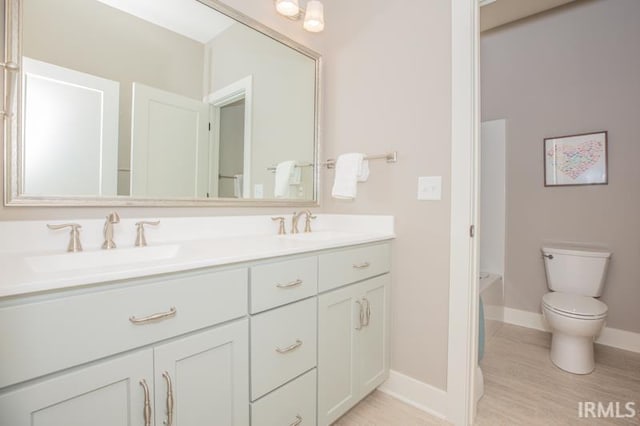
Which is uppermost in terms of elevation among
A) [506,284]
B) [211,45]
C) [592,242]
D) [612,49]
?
[612,49]

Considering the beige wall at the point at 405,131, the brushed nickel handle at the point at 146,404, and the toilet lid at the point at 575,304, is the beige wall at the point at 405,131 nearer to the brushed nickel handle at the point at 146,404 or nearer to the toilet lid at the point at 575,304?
the brushed nickel handle at the point at 146,404

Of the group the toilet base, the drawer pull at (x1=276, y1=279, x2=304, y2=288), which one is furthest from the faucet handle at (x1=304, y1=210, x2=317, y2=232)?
the toilet base

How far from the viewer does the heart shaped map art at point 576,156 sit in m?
2.26

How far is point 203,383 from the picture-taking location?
884mm

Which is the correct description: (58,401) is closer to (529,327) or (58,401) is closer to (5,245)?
(5,245)

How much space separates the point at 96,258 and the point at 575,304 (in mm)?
2559

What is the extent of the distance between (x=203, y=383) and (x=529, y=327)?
8.86 feet

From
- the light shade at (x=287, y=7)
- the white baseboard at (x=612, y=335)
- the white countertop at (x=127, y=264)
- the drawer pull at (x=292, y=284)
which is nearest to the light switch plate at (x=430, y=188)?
the white countertop at (x=127, y=264)

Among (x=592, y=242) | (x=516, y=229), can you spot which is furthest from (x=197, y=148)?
(x=592, y=242)

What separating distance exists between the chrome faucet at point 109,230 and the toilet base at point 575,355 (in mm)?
2520

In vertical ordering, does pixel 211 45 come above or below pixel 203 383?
above

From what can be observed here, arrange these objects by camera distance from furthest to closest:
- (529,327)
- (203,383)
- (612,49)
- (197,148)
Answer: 1. (529,327)
2. (612,49)
3. (197,148)
4. (203,383)

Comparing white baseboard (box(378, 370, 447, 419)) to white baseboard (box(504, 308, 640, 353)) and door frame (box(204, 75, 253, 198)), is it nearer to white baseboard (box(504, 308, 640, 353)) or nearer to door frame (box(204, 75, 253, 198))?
door frame (box(204, 75, 253, 198))

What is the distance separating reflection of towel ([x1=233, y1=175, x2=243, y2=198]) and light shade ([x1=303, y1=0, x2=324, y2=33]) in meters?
0.96
